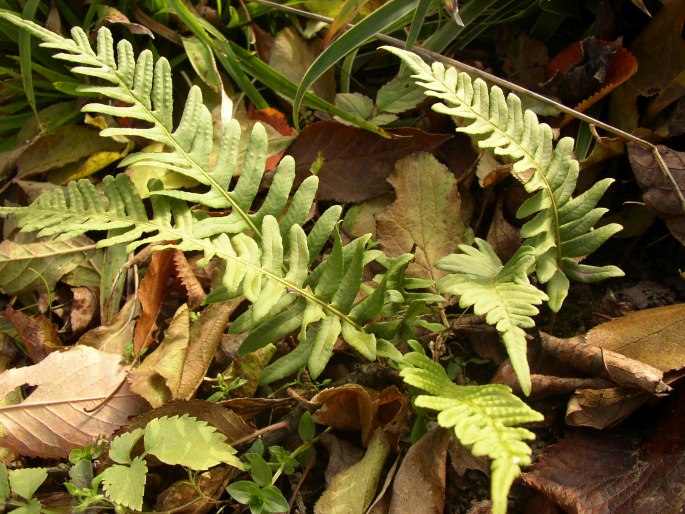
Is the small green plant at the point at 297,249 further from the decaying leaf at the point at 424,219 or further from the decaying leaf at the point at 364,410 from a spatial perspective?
the decaying leaf at the point at 424,219

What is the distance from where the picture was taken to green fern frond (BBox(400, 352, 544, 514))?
1036mm

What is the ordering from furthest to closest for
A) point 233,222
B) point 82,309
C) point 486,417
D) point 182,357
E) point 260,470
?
point 82,309, point 182,357, point 233,222, point 260,470, point 486,417

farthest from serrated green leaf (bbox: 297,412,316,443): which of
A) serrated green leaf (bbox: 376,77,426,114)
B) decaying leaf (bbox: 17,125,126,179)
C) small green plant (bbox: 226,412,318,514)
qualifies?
decaying leaf (bbox: 17,125,126,179)

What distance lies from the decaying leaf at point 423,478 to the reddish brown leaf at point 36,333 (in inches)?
39.9

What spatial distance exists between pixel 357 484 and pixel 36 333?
3.31 feet

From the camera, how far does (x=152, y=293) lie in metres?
1.84

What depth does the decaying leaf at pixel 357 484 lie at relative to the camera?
1446 millimetres

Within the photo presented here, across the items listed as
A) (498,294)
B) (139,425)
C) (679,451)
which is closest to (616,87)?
(498,294)

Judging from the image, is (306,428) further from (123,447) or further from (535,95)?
(535,95)

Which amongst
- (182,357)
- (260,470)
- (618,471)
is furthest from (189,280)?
(618,471)

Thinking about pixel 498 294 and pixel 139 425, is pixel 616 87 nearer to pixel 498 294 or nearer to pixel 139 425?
pixel 498 294

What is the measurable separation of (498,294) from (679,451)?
51 centimetres

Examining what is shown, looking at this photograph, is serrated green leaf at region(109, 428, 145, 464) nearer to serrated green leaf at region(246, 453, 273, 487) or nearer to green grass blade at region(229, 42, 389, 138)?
serrated green leaf at region(246, 453, 273, 487)

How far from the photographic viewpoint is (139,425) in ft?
5.23
